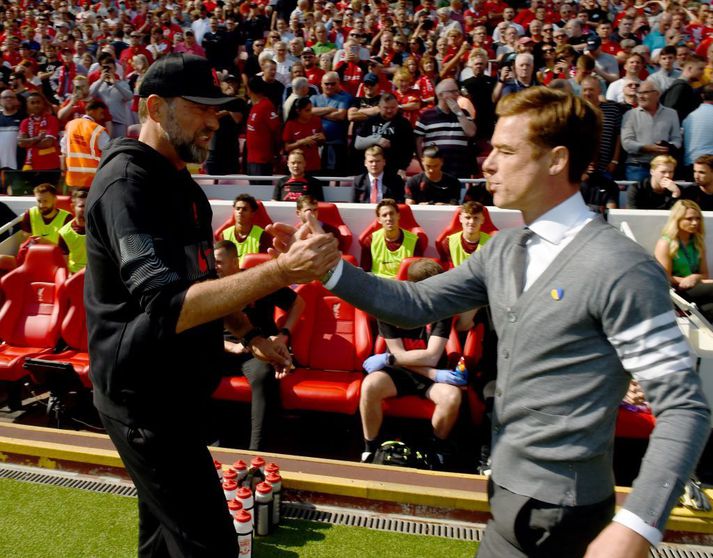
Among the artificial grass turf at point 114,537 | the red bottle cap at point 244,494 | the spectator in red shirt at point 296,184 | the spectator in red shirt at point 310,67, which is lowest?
the artificial grass turf at point 114,537

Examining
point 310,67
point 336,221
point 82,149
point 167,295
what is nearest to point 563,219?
point 167,295

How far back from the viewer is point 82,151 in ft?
26.4

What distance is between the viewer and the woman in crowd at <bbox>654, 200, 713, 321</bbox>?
204 inches

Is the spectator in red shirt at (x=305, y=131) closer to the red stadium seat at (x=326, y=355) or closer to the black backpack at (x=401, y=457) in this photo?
the red stadium seat at (x=326, y=355)

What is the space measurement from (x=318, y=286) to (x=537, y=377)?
377 centimetres

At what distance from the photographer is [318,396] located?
14.9 ft

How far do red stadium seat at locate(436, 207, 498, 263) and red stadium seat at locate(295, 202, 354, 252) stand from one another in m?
0.87

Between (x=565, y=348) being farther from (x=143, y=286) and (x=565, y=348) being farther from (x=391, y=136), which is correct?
(x=391, y=136)

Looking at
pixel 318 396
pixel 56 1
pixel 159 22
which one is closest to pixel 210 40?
pixel 159 22

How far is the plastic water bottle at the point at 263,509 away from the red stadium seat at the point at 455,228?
344 centimetres

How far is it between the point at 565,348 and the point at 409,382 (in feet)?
9.56

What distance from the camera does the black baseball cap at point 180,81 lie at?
6.88 feet

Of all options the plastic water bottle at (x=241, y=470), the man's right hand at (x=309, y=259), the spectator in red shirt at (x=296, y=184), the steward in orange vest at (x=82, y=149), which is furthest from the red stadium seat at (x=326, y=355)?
the steward in orange vest at (x=82, y=149)

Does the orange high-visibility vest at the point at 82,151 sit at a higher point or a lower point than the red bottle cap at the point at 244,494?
higher
